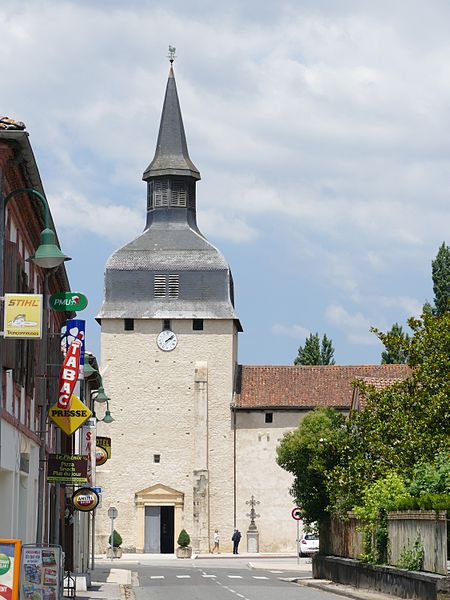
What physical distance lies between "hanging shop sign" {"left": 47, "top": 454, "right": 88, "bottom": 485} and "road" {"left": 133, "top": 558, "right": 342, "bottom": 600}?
5.75 metres

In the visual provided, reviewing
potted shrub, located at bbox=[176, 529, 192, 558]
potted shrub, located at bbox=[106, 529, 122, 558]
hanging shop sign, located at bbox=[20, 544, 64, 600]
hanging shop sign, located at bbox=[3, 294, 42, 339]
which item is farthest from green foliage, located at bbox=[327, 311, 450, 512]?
potted shrub, located at bbox=[106, 529, 122, 558]

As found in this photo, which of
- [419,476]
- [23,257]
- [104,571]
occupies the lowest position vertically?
[104,571]

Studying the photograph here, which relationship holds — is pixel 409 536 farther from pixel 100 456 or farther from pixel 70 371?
pixel 100 456

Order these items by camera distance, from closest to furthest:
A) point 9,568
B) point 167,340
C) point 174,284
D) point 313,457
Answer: point 9,568, point 313,457, point 174,284, point 167,340

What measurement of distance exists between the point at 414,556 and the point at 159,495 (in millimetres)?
49005

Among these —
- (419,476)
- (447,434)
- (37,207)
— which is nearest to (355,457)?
(447,434)

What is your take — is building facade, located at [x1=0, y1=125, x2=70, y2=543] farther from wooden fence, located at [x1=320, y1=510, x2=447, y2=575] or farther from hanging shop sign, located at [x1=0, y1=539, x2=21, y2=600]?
wooden fence, located at [x1=320, y1=510, x2=447, y2=575]

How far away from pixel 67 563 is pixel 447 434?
11.8 meters

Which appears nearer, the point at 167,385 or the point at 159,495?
the point at 159,495

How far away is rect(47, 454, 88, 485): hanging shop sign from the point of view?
85.7 ft

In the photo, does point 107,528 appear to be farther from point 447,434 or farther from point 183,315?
point 447,434

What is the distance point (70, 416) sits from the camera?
1084 inches

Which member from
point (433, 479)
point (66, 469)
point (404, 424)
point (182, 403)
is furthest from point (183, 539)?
point (66, 469)

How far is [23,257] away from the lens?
25312 mm
